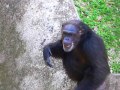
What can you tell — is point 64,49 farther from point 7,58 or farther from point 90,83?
point 7,58

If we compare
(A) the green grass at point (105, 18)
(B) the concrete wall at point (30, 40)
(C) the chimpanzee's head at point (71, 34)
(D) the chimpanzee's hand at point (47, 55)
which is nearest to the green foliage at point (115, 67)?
(A) the green grass at point (105, 18)

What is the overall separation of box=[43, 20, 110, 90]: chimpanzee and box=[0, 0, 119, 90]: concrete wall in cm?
47

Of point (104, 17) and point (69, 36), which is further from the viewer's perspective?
point (104, 17)

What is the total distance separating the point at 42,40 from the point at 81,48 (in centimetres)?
90

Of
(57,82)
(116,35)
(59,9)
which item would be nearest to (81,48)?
(57,82)

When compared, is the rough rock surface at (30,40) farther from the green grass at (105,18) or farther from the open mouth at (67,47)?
the green grass at (105,18)

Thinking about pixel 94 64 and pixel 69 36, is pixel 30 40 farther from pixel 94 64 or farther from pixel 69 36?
pixel 94 64

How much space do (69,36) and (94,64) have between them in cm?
41

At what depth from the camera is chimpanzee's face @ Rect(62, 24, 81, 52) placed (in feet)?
16.1

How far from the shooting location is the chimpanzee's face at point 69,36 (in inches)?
193

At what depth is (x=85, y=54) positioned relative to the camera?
500 cm

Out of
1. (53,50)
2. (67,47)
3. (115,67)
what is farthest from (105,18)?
(67,47)

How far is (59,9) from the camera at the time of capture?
5.98 m

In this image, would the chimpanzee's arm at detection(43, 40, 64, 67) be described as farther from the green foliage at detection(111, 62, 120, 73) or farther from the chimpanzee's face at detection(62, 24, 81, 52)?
the green foliage at detection(111, 62, 120, 73)
